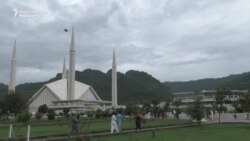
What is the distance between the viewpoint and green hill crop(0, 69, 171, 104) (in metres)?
109

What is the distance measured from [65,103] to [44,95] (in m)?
18.1

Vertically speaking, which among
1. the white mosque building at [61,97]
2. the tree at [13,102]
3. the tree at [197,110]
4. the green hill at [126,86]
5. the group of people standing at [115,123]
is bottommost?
the group of people standing at [115,123]

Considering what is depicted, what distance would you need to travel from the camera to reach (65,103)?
241 ft

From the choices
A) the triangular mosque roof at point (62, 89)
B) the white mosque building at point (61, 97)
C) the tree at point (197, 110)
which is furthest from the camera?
the triangular mosque roof at point (62, 89)

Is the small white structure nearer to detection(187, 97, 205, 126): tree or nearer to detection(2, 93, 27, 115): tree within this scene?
detection(2, 93, 27, 115): tree

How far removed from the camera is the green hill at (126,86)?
109062mm

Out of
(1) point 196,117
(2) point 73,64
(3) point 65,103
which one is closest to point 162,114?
(1) point 196,117

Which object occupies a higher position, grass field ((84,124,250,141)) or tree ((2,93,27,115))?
tree ((2,93,27,115))

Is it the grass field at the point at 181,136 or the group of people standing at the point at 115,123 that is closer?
the grass field at the point at 181,136

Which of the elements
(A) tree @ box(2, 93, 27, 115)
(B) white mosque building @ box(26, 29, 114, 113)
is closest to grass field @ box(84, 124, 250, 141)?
(A) tree @ box(2, 93, 27, 115)

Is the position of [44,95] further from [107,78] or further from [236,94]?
[236,94]

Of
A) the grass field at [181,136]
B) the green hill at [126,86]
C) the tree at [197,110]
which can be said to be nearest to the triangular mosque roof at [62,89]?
the green hill at [126,86]

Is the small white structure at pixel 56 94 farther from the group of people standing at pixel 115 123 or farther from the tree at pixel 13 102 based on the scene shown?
the group of people standing at pixel 115 123

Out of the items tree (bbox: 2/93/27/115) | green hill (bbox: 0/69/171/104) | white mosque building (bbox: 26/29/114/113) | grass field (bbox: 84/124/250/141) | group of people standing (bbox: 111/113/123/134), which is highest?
green hill (bbox: 0/69/171/104)
